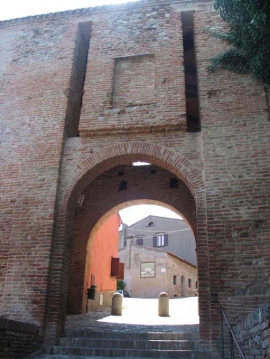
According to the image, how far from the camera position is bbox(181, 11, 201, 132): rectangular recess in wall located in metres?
9.90

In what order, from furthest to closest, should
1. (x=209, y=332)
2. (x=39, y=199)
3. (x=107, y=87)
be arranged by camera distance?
(x=107, y=87)
(x=39, y=199)
(x=209, y=332)

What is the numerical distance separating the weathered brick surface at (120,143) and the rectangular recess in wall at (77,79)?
2.2 inches

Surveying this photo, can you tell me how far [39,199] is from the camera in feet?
25.5

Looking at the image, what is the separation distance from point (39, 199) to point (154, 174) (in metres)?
4.01

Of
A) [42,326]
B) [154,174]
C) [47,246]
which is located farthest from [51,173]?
[154,174]

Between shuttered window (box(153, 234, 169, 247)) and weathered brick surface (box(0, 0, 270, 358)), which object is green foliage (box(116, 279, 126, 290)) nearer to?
shuttered window (box(153, 234, 169, 247))

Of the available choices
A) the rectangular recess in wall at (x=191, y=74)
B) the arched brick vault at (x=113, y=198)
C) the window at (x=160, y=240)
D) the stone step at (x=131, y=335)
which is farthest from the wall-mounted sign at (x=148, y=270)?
the stone step at (x=131, y=335)

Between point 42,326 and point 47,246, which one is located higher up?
point 47,246

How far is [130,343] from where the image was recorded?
6.68 meters

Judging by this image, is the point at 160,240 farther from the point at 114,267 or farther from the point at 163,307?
the point at 163,307

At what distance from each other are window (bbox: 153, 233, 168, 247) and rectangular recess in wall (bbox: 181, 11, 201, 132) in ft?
81.6

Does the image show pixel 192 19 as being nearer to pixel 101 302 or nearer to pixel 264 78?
pixel 264 78

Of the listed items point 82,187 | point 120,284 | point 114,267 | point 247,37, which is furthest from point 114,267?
point 120,284

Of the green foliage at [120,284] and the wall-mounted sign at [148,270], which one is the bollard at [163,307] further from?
the wall-mounted sign at [148,270]
